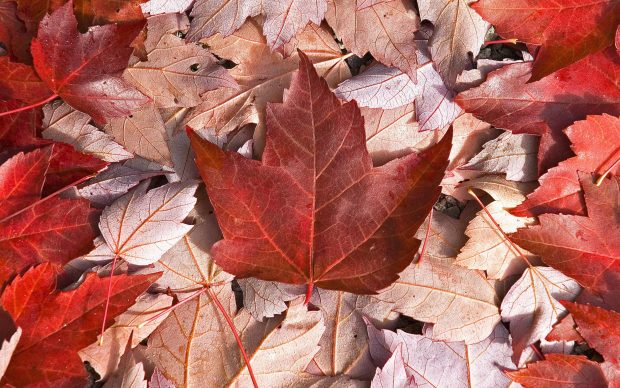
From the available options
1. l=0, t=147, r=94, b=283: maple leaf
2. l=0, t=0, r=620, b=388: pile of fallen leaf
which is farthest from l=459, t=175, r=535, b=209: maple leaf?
l=0, t=147, r=94, b=283: maple leaf

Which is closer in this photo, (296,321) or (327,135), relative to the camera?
(327,135)

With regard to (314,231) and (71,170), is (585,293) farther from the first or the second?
(71,170)

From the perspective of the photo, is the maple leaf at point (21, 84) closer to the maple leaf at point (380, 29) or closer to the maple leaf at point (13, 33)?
the maple leaf at point (13, 33)

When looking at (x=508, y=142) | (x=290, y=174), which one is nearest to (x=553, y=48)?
(x=508, y=142)

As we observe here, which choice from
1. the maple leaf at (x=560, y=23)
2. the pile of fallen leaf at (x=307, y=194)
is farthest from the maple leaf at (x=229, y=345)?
the maple leaf at (x=560, y=23)

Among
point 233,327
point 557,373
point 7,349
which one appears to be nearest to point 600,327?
point 557,373

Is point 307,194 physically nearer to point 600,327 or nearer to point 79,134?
point 79,134

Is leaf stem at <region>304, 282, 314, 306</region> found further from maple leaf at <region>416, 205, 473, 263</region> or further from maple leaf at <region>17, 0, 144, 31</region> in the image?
maple leaf at <region>17, 0, 144, 31</region>

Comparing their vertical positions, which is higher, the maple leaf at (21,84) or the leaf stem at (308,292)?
the maple leaf at (21,84)
